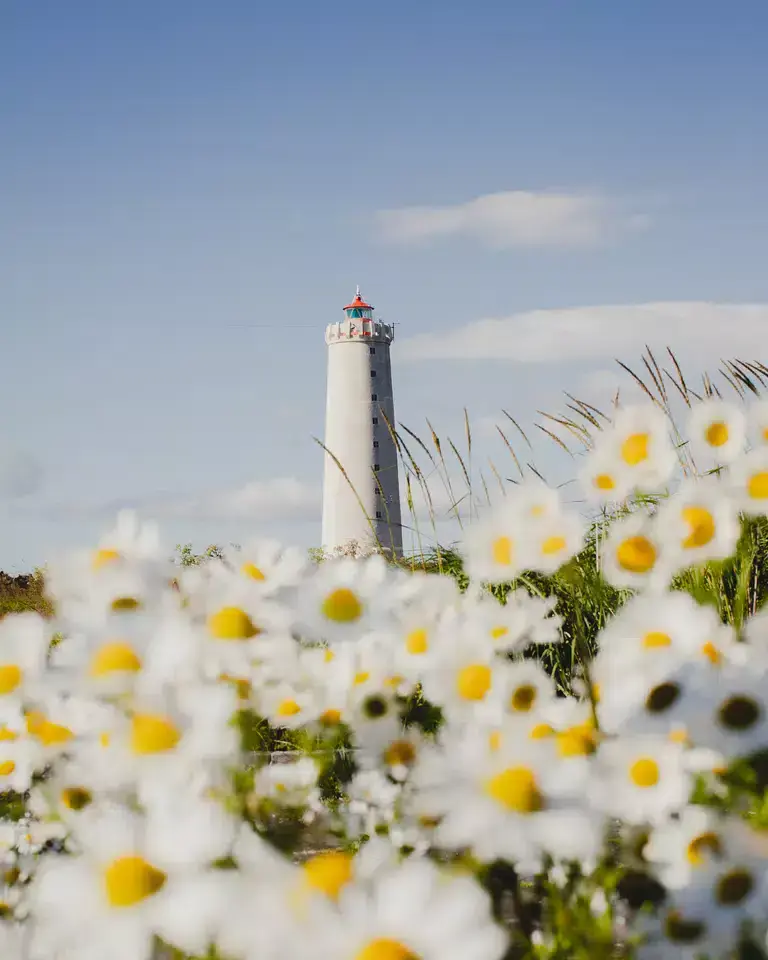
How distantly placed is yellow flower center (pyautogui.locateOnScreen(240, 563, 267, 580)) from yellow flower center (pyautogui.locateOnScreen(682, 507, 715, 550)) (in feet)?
2.14

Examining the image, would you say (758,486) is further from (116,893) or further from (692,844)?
(116,893)

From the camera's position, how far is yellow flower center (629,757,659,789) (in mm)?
1243

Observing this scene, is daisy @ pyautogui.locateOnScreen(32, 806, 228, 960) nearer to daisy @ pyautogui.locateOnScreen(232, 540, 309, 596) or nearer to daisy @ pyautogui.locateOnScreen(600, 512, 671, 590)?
daisy @ pyautogui.locateOnScreen(232, 540, 309, 596)

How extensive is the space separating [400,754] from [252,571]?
1.24 feet

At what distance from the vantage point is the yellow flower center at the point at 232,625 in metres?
1.37

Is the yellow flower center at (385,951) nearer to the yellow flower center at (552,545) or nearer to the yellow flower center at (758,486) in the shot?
the yellow flower center at (552,545)

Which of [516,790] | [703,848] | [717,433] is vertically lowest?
[703,848]

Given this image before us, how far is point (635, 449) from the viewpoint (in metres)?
1.92

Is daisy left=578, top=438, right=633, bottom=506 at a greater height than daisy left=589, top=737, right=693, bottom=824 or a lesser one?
greater

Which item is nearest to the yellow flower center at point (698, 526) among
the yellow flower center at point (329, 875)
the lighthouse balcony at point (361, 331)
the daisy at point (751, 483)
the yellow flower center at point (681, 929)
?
the daisy at point (751, 483)

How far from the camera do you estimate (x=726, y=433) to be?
6.84 ft

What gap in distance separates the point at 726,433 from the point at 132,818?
141 cm

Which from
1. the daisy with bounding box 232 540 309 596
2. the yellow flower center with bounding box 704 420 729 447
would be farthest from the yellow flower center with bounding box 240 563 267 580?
the yellow flower center with bounding box 704 420 729 447

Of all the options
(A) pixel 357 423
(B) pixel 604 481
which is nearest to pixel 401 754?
(B) pixel 604 481
